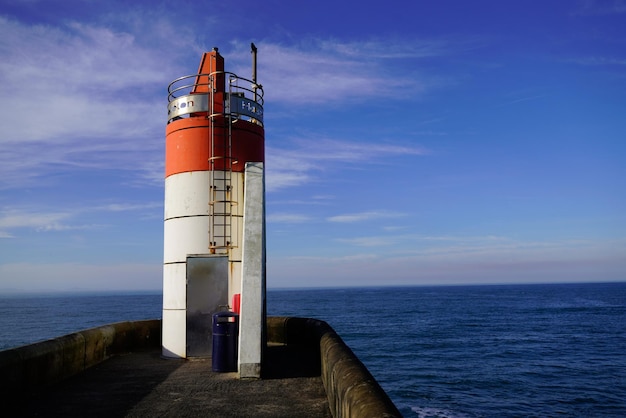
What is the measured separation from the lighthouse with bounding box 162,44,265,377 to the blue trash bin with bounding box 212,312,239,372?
73 centimetres

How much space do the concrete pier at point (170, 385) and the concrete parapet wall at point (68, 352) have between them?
0.02 meters

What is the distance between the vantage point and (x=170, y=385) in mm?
9211

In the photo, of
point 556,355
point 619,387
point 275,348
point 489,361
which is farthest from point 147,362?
point 556,355

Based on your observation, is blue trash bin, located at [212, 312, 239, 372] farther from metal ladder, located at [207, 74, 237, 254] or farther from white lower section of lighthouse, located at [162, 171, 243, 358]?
metal ladder, located at [207, 74, 237, 254]

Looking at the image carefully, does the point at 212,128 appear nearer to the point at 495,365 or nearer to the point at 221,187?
the point at 221,187

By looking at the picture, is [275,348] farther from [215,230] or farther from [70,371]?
[70,371]

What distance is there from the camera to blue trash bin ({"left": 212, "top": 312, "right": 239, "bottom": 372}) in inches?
397

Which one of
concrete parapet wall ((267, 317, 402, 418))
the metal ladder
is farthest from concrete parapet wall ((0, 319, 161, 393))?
concrete parapet wall ((267, 317, 402, 418))

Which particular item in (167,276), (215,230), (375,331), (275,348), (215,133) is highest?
(215,133)

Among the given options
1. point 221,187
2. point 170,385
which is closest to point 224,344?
point 170,385

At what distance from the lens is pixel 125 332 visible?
13.2 m

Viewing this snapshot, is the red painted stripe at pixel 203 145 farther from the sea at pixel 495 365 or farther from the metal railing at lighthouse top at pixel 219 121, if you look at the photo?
the sea at pixel 495 365

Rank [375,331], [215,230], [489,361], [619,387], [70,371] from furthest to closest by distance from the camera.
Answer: [375,331], [489,361], [619,387], [215,230], [70,371]

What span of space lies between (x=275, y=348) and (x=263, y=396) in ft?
17.2
